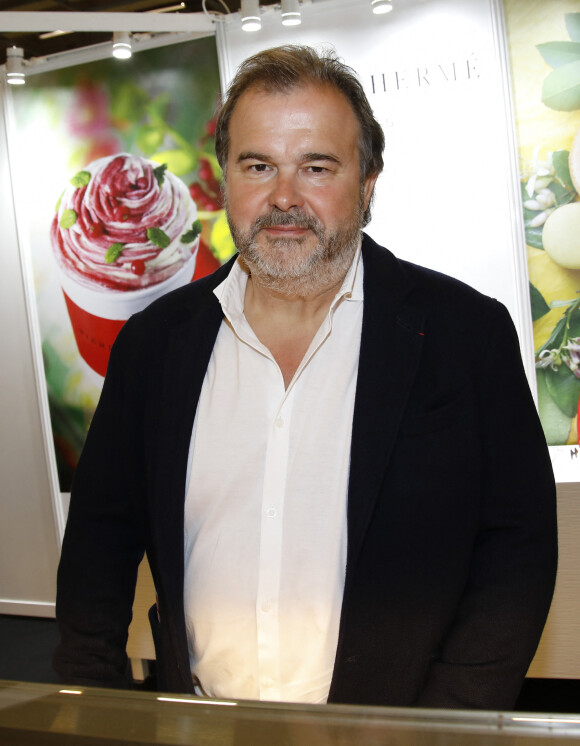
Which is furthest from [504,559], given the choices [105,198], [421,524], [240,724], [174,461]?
[105,198]

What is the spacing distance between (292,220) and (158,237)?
2.47m

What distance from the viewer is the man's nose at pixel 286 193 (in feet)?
4.38

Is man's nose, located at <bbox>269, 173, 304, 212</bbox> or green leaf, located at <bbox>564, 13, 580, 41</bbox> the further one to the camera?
green leaf, located at <bbox>564, 13, 580, 41</bbox>

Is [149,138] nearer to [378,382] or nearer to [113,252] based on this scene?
[113,252]

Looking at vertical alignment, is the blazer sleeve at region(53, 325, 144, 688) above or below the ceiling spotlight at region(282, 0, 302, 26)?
below

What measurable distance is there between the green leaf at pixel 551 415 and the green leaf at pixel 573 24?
137 cm

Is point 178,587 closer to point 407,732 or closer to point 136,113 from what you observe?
point 407,732

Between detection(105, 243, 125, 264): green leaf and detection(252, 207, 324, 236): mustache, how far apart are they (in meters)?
2.57

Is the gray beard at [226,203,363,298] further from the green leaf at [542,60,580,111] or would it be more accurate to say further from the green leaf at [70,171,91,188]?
the green leaf at [70,171,91,188]

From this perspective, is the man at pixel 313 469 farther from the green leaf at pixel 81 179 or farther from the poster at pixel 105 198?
the green leaf at pixel 81 179

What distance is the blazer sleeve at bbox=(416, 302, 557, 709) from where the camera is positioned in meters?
1.23

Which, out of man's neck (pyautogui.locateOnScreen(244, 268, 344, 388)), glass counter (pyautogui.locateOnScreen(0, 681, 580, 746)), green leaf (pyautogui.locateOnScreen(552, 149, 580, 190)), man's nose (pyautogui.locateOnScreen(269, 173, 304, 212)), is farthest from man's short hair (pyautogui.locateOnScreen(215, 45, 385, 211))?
green leaf (pyautogui.locateOnScreen(552, 149, 580, 190))

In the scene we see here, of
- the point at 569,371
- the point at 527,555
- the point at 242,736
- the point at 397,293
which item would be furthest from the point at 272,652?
the point at 569,371

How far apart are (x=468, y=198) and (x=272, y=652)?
237cm
